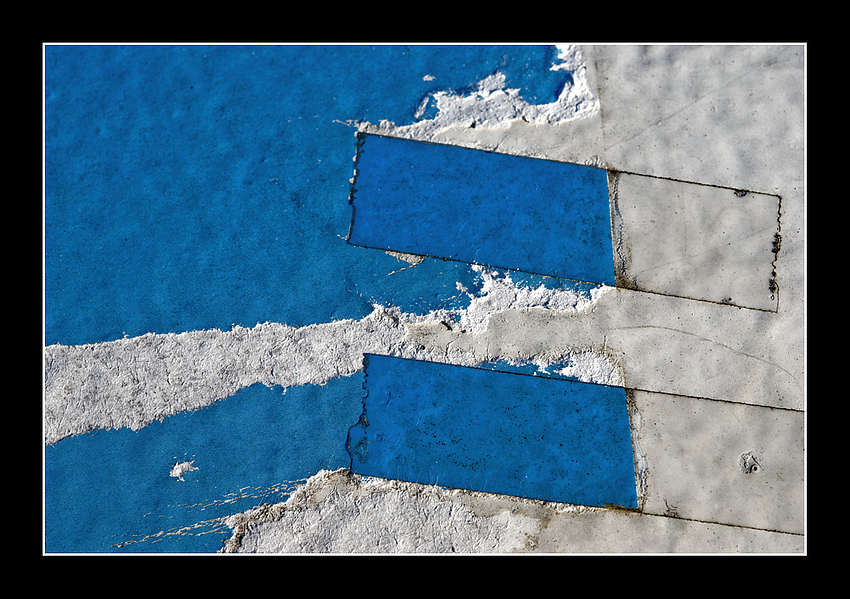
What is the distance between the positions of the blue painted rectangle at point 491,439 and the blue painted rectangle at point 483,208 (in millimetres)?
822

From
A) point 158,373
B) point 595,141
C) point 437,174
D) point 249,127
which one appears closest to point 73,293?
point 158,373

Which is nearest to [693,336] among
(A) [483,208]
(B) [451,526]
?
(A) [483,208]

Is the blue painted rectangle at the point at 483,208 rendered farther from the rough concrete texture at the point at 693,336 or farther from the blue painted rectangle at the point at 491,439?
the blue painted rectangle at the point at 491,439

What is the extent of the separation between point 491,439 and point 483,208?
5.06ft

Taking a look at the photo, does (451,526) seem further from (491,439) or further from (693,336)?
(693,336)

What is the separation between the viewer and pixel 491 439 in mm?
3062

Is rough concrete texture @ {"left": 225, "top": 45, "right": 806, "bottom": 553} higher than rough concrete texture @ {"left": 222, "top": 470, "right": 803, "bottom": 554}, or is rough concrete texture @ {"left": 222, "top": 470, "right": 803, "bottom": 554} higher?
rough concrete texture @ {"left": 225, "top": 45, "right": 806, "bottom": 553}

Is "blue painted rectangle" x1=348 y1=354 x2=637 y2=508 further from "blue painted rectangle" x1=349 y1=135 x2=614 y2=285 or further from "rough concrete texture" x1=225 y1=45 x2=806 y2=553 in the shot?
"blue painted rectangle" x1=349 y1=135 x2=614 y2=285

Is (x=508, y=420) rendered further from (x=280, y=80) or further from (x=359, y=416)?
(x=280, y=80)

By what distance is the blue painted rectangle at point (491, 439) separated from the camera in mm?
3057

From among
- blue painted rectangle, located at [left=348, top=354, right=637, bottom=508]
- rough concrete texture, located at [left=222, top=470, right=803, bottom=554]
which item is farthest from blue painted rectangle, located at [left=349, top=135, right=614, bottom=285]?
rough concrete texture, located at [left=222, top=470, right=803, bottom=554]

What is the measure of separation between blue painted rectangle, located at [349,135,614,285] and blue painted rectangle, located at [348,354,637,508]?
82 centimetres

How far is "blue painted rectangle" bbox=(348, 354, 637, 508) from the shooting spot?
10.0ft

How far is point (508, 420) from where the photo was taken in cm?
306
